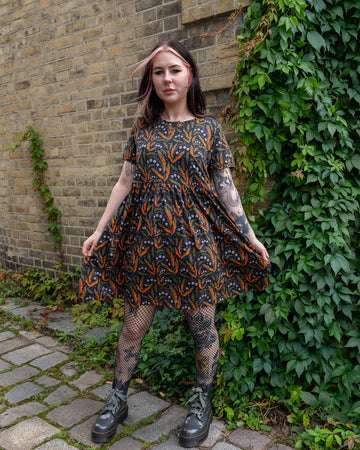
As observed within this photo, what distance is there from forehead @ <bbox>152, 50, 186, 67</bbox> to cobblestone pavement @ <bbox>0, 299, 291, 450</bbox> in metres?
1.91

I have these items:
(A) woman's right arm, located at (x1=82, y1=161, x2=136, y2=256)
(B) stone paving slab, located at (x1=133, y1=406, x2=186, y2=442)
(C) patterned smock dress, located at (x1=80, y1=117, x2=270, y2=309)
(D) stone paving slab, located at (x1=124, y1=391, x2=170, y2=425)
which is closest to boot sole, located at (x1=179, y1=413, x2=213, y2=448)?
(B) stone paving slab, located at (x1=133, y1=406, x2=186, y2=442)

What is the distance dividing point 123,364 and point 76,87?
9.38 feet

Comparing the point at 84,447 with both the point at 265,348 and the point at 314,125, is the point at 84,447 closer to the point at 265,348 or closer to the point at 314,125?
the point at 265,348

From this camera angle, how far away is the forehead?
6.31 ft

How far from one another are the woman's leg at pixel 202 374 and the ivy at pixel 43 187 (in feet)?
8.44

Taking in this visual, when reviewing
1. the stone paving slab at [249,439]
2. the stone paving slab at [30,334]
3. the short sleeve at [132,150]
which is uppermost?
the short sleeve at [132,150]

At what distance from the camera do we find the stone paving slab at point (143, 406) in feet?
7.59

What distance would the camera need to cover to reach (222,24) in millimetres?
2746

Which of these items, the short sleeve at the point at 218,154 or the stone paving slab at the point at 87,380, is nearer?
the short sleeve at the point at 218,154

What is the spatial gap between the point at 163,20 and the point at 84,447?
2971 mm

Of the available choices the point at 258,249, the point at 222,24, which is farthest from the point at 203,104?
the point at 222,24

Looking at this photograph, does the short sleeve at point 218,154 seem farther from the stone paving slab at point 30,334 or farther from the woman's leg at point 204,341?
the stone paving slab at point 30,334

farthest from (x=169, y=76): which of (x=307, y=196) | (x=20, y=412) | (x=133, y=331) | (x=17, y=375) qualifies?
(x=17, y=375)

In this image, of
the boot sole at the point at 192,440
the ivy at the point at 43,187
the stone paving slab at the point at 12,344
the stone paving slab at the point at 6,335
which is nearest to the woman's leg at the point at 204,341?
the boot sole at the point at 192,440
